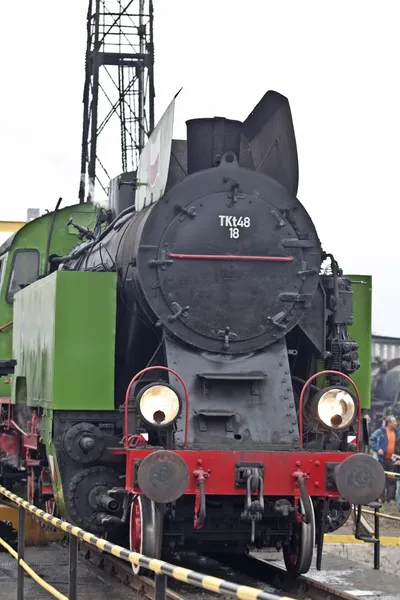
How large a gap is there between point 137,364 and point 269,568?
1892mm

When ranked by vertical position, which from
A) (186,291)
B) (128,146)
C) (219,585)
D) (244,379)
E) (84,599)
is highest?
(128,146)

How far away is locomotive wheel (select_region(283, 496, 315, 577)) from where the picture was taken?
24.7ft

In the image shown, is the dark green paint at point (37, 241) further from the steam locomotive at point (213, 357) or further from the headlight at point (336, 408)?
the headlight at point (336, 408)

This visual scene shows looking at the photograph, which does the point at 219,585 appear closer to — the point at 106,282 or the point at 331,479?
the point at 331,479

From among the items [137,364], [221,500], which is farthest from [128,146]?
[221,500]

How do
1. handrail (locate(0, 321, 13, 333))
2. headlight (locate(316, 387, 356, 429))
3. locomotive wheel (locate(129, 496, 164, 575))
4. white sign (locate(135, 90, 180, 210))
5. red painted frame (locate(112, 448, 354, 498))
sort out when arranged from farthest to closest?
handrail (locate(0, 321, 13, 333))
white sign (locate(135, 90, 180, 210))
headlight (locate(316, 387, 356, 429))
locomotive wheel (locate(129, 496, 164, 575))
red painted frame (locate(112, 448, 354, 498))

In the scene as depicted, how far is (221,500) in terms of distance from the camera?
717 centimetres

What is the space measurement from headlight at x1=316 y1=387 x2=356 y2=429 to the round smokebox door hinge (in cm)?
165

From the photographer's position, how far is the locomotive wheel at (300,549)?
7.54m

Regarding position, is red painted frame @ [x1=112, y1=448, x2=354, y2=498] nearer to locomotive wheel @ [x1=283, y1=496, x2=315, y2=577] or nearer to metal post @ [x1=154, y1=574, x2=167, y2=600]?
locomotive wheel @ [x1=283, y1=496, x2=315, y2=577]

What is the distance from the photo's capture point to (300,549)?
7.61m

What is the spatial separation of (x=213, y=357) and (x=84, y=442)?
3.70ft

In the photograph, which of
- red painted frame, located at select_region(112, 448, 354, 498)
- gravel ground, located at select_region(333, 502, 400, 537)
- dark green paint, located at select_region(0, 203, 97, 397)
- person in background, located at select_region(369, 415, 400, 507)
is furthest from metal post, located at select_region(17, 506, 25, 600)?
person in background, located at select_region(369, 415, 400, 507)

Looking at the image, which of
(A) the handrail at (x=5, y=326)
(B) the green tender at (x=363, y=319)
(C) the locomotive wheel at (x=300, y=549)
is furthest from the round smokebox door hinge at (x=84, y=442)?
(A) the handrail at (x=5, y=326)
